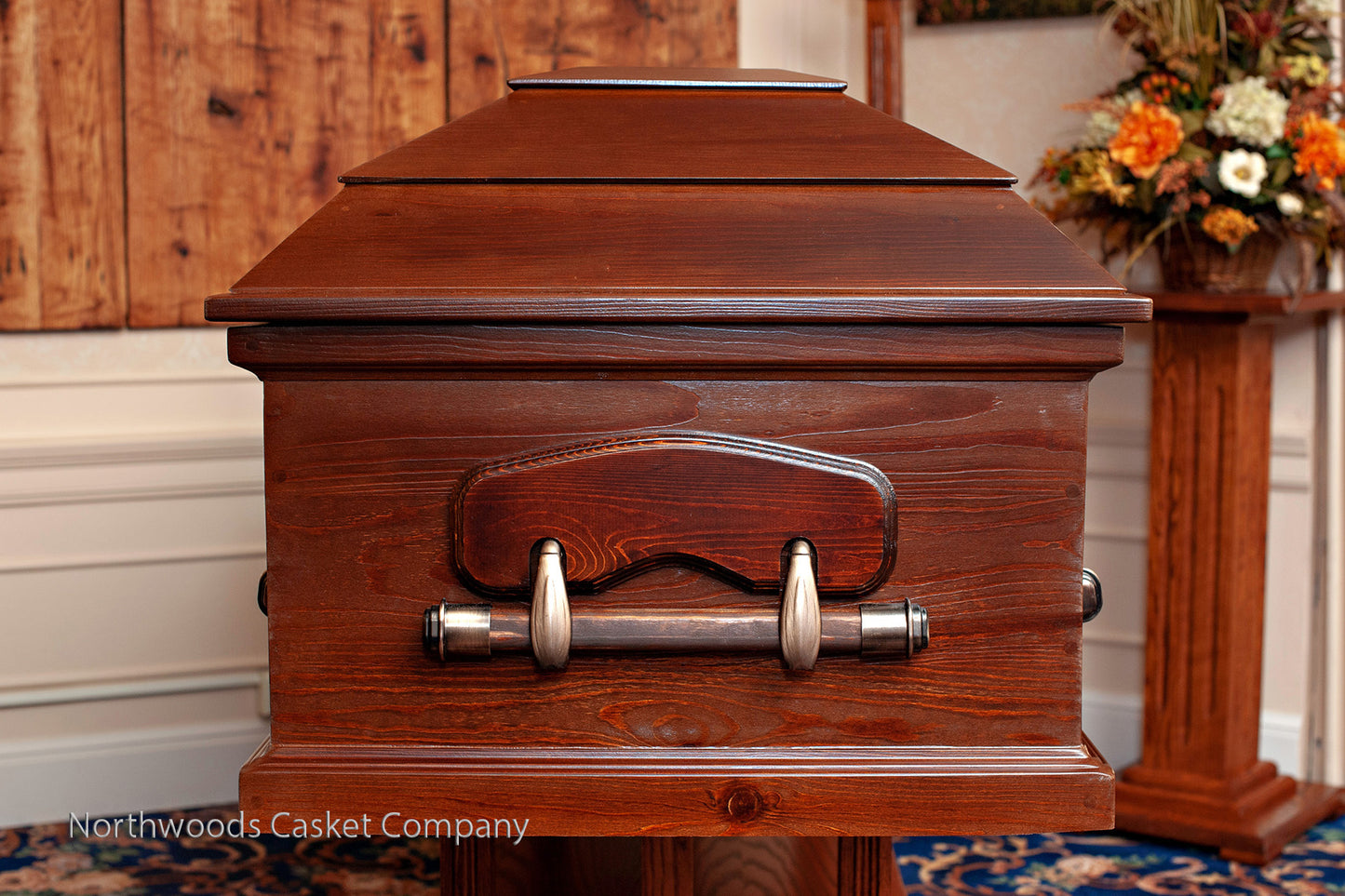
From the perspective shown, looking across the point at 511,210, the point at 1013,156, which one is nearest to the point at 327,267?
the point at 511,210

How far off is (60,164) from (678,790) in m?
1.87

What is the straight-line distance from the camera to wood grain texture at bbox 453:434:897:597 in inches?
35.5

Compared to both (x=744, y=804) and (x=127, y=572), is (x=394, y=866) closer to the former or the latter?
(x=127, y=572)

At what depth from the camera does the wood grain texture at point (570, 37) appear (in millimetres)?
2393

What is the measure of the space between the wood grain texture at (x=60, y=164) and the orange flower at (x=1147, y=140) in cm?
188

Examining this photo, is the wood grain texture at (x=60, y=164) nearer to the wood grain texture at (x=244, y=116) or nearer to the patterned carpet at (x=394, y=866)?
the wood grain texture at (x=244, y=116)

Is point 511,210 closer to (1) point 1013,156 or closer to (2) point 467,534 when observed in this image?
(2) point 467,534

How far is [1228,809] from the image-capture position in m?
2.26

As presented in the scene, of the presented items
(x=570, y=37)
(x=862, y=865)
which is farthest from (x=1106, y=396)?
(x=862, y=865)

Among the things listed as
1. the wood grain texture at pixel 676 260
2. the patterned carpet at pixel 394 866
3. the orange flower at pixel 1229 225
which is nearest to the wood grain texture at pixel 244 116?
the patterned carpet at pixel 394 866

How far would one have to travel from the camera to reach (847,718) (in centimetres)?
93

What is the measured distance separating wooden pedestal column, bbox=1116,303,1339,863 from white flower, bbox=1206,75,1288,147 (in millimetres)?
341

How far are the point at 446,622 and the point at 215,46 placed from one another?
1.76 metres

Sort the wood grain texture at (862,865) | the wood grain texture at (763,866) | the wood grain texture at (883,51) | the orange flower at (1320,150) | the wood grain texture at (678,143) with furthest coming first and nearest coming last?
the orange flower at (1320,150) → the wood grain texture at (883,51) → the wood grain texture at (763,866) → the wood grain texture at (862,865) → the wood grain texture at (678,143)
